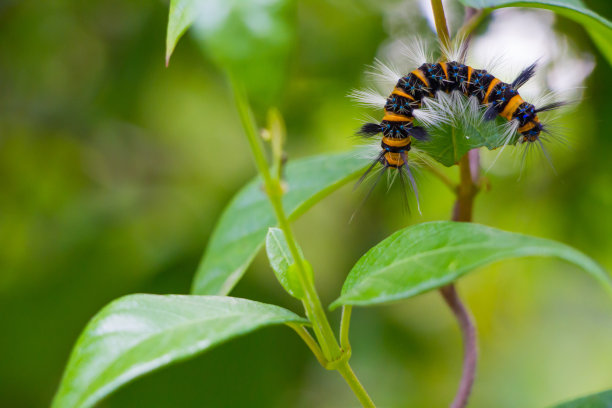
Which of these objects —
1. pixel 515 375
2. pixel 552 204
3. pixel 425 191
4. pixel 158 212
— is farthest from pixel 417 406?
pixel 158 212

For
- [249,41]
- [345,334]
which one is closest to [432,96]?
[345,334]

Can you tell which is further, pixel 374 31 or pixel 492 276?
pixel 492 276

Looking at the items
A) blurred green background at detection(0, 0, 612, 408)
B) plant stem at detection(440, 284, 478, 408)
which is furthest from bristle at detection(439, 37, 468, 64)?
blurred green background at detection(0, 0, 612, 408)

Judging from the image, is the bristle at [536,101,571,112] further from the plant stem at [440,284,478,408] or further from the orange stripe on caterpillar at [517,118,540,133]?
the plant stem at [440,284,478,408]

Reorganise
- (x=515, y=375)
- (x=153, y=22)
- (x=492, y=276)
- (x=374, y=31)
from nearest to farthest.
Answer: (x=374, y=31)
(x=153, y=22)
(x=492, y=276)
(x=515, y=375)

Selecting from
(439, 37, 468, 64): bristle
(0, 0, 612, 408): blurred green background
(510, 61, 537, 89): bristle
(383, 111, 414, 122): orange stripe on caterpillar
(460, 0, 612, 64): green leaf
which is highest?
(460, 0, 612, 64): green leaf

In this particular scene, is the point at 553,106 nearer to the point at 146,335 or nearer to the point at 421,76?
the point at 421,76

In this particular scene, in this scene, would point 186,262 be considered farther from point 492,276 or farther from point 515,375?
point 515,375

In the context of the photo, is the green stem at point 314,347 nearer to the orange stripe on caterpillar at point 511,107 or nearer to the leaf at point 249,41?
the leaf at point 249,41
